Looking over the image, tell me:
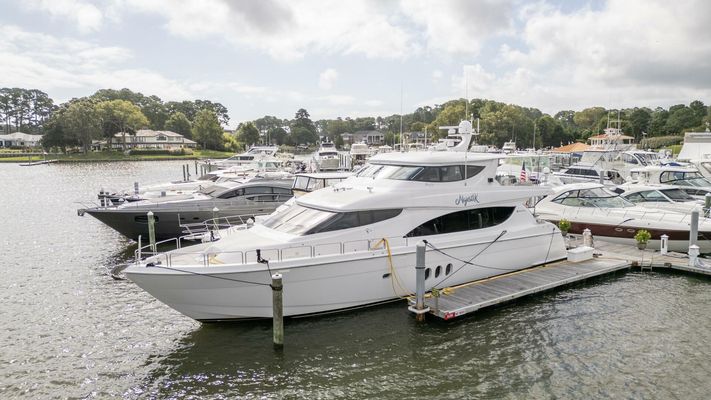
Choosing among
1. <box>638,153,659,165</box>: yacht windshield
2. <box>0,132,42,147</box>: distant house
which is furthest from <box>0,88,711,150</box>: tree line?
<box>0,132,42,147</box>: distant house

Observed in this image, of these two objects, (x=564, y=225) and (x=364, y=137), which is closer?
(x=564, y=225)

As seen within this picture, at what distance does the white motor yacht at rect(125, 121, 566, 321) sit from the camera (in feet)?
33.5

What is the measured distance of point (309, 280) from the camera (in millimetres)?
10625

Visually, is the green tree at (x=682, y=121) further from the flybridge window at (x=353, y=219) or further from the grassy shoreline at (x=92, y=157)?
the flybridge window at (x=353, y=219)

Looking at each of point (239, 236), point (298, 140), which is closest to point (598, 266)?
point (239, 236)

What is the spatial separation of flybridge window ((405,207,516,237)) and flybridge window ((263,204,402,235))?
92 centimetres

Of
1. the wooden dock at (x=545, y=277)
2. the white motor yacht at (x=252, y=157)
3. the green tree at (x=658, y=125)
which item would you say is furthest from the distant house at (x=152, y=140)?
the wooden dock at (x=545, y=277)

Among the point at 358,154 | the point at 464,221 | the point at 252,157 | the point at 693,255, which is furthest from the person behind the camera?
the point at 252,157

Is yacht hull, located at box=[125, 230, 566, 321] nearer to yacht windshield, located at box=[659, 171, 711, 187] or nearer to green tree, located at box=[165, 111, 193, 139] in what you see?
yacht windshield, located at box=[659, 171, 711, 187]

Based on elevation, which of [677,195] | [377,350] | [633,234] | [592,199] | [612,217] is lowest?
[377,350]

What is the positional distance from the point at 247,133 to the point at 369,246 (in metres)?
95.4

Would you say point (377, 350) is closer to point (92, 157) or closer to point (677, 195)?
point (677, 195)

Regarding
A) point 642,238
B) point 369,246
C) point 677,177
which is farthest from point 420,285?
point 677,177

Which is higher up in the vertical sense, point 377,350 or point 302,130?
point 302,130
